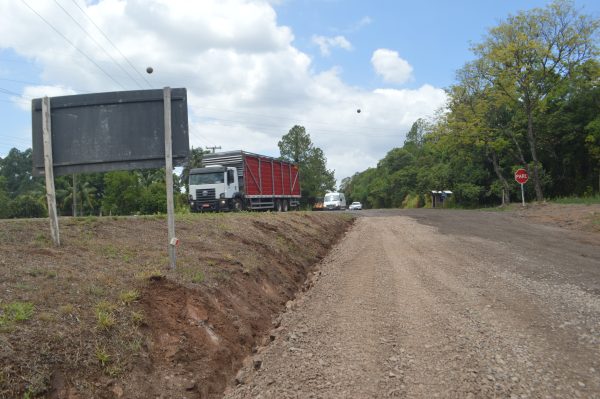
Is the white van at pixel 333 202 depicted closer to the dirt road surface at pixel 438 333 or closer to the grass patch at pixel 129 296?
the dirt road surface at pixel 438 333

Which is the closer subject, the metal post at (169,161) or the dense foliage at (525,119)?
the metal post at (169,161)

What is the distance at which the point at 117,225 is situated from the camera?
8.38 meters

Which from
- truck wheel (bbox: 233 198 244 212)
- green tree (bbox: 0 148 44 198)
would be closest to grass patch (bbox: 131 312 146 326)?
truck wheel (bbox: 233 198 244 212)

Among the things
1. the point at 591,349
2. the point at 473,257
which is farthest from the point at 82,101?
the point at 473,257

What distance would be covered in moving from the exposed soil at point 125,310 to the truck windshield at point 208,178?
16802 mm

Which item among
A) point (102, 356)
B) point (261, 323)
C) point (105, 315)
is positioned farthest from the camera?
point (261, 323)

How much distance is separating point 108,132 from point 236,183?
66.4 feet

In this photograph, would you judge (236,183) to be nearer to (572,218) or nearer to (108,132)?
(572,218)

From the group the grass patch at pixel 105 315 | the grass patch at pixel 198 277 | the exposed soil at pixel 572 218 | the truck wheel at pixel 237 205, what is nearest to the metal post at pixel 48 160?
the grass patch at pixel 198 277

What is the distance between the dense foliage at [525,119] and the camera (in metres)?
36.2

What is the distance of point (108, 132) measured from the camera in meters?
6.55

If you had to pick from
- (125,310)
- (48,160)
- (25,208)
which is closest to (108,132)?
(48,160)

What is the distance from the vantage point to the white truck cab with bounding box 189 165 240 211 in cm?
2550

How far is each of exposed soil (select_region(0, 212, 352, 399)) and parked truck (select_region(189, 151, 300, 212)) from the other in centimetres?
1665
